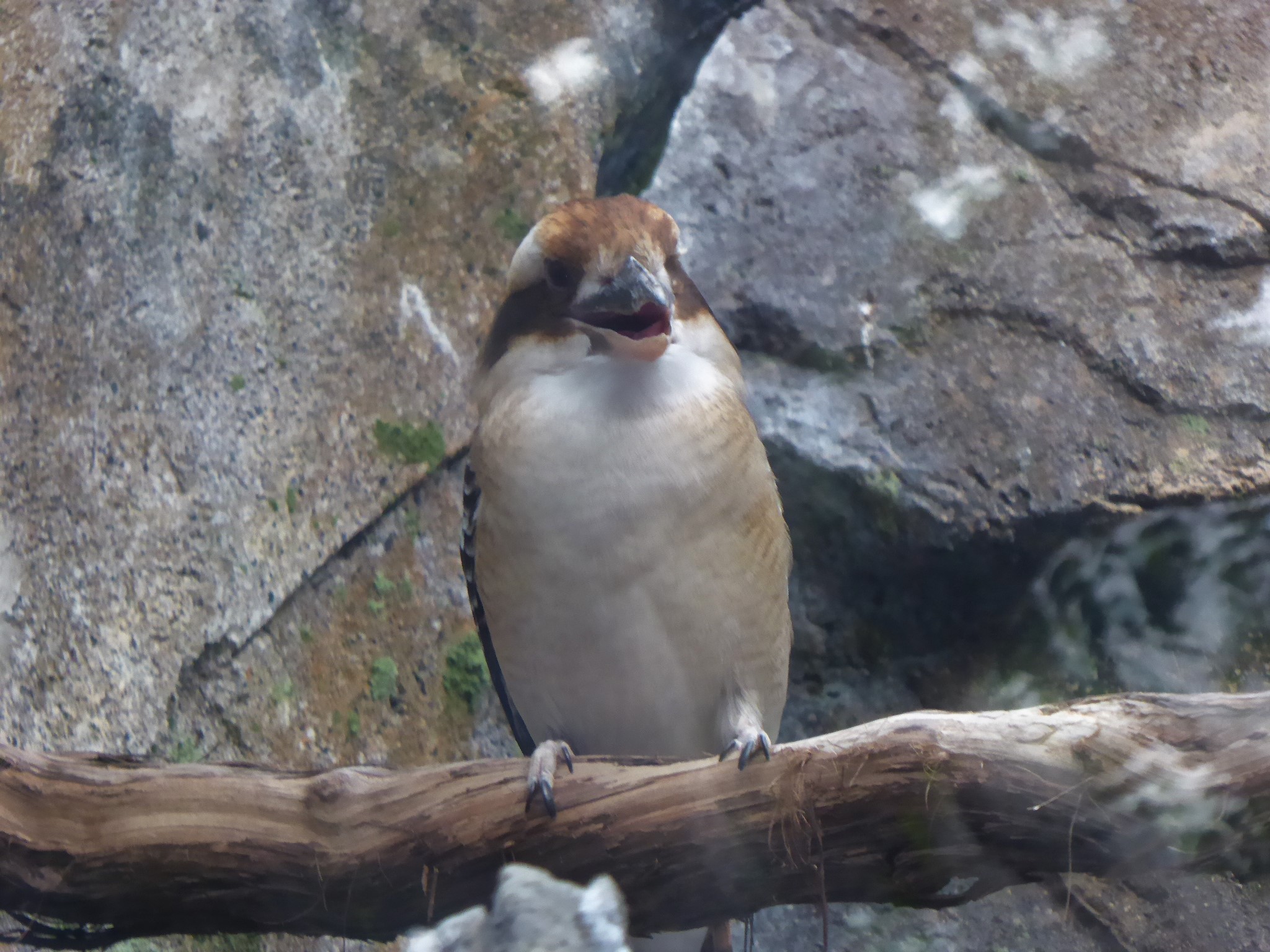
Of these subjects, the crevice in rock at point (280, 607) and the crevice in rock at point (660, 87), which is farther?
the crevice in rock at point (660, 87)

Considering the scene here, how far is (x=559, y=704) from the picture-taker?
5.79ft

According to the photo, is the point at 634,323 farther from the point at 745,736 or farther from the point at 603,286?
the point at 745,736

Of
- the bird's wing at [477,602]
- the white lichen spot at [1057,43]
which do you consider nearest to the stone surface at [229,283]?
the bird's wing at [477,602]

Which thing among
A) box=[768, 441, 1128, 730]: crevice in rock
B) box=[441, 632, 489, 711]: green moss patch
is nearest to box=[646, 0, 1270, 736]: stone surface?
box=[768, 441, 1128, 730]: crevice in rock

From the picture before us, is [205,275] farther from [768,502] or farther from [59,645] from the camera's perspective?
[768,502]

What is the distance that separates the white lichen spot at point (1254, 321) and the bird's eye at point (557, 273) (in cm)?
136

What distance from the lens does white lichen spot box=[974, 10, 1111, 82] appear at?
2.75 metres

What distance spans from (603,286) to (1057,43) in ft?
5.87

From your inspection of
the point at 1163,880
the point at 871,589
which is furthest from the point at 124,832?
the point at 871,589

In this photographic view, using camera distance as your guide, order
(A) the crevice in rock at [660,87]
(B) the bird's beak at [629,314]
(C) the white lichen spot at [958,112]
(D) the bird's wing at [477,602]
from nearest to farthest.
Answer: (B) the bird's beak at [629,314] → (D) the bird's wing at [477,602] → (C) the white lichen spot at [958,112] → (A) the crevice in rock at [660,87]

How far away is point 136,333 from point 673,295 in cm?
105

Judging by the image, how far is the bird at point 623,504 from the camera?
160 centimetres

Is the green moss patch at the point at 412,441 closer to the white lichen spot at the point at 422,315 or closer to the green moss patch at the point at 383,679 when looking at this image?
the white lichen spot at the point at 422,315

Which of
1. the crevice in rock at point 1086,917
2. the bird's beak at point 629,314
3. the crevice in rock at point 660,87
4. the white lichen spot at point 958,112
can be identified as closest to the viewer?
the crevice in rock at point 1086,917
